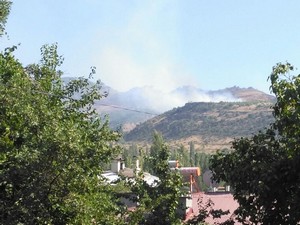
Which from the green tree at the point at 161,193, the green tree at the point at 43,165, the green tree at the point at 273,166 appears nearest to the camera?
the green tree at the point at 273,166

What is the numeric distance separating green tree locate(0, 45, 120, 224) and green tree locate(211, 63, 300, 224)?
2.75 m

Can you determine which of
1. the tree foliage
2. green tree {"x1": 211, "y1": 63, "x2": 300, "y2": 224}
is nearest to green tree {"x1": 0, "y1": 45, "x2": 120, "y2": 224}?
the tree foliage

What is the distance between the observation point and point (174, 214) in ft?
48.2

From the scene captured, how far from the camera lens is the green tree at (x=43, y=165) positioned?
11.8 metres

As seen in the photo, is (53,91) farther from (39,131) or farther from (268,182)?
(268,182)

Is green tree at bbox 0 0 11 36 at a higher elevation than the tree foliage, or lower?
higher

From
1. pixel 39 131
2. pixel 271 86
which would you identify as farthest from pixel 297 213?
pixel 39 131

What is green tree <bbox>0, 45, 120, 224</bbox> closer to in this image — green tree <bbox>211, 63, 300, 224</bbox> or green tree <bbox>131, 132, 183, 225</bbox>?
green tree <bbox>131, 132, 183, 225</bbox>

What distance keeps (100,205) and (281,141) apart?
13.5 feet

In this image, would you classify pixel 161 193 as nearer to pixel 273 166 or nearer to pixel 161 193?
pixel 161 193

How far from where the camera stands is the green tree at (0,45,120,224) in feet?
38.5

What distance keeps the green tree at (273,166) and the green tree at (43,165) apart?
9.02 feet

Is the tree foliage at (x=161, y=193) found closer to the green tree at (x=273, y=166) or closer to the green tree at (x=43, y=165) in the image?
the green tree at (x=43, y=165)

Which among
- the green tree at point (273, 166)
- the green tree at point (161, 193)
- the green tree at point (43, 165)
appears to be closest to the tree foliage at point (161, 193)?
the green tree at point (161, 193)
